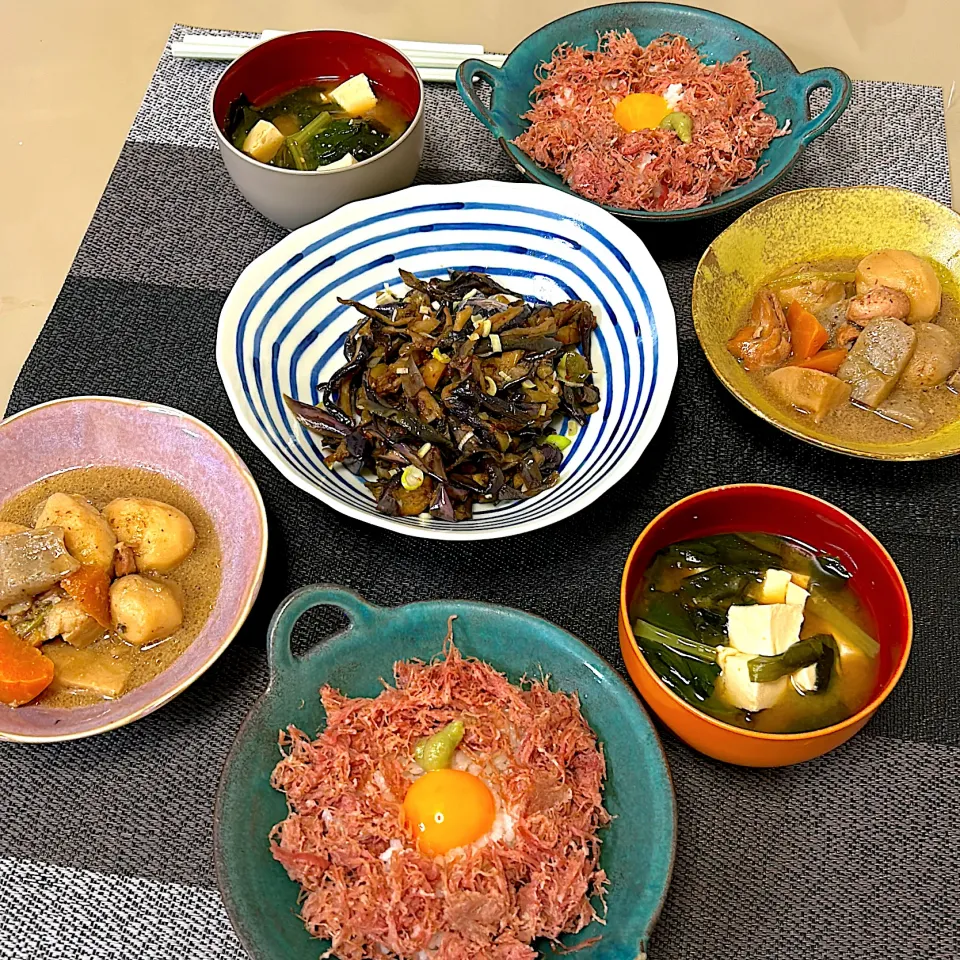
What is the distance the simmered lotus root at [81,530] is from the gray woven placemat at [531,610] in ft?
1.14

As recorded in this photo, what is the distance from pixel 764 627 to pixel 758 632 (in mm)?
15

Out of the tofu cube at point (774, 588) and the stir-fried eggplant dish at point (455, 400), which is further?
the stir-fried eggplant dish at point (455, 400)

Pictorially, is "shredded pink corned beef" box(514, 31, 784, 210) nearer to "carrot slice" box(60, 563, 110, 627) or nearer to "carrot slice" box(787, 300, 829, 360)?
"carrot slice" box(787, 300, 829, 360)

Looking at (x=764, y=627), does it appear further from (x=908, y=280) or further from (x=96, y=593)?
(x=96, y=593)

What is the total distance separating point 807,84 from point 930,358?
102 cm

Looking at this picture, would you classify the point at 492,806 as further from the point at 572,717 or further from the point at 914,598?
the point at 914,598

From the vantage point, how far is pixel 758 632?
1.74 metres

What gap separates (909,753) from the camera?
1900mm

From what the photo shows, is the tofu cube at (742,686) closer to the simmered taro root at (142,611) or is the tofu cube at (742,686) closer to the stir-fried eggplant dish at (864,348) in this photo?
the stir-fried eggplant dish at (864,348)

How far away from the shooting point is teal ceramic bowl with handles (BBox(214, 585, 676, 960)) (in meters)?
1.49

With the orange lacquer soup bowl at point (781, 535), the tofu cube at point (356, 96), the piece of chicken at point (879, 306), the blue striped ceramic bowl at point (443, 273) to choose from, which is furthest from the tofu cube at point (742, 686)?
the tofu cube at point (356, 96)

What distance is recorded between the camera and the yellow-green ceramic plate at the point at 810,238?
2.31 m

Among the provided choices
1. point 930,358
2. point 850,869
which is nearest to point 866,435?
point 930,358

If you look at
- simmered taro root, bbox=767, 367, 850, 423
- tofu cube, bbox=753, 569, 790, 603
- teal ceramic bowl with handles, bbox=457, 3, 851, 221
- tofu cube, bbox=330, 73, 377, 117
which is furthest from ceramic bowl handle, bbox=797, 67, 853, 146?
tofu cube, bbox=753, 569, 790, 603
